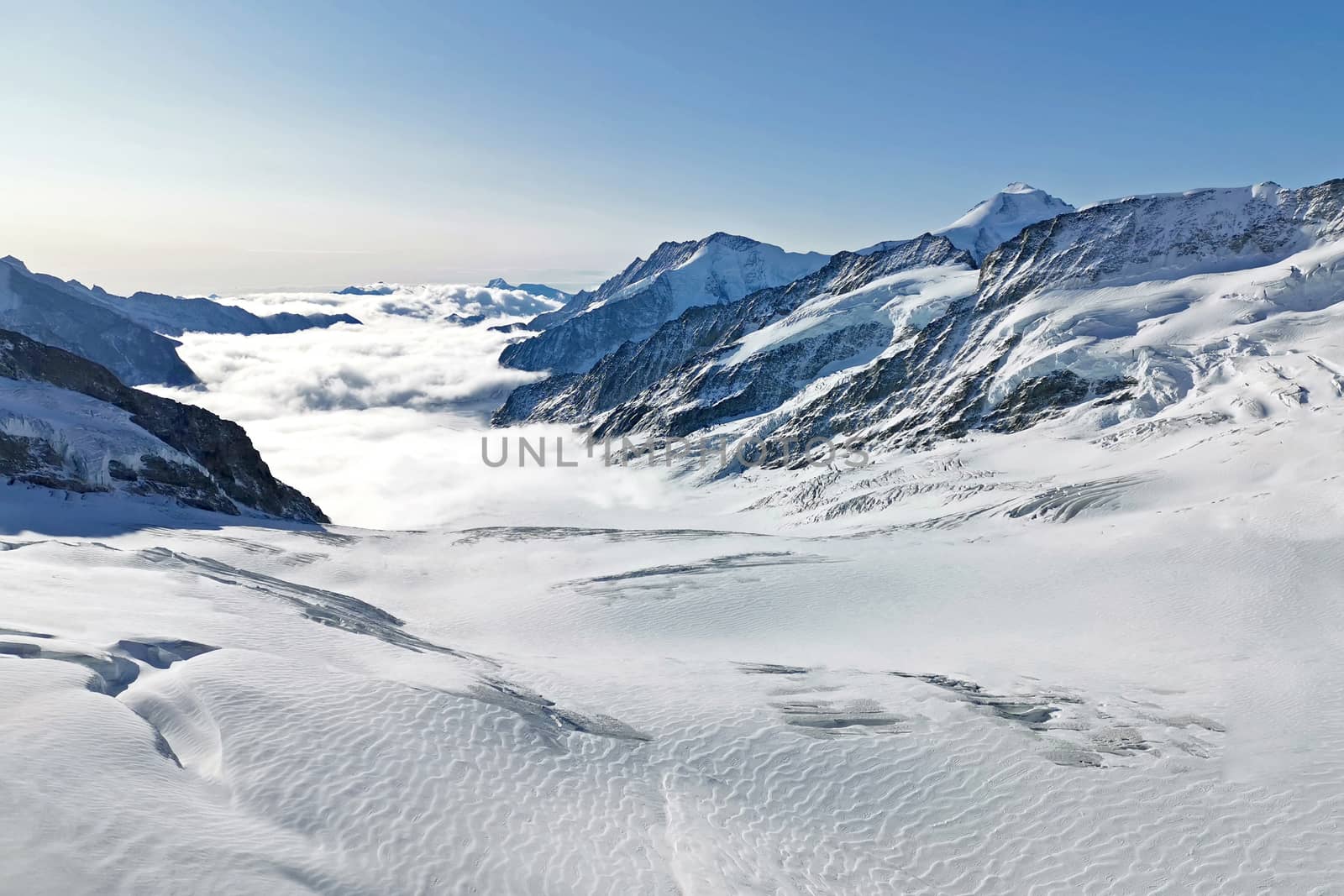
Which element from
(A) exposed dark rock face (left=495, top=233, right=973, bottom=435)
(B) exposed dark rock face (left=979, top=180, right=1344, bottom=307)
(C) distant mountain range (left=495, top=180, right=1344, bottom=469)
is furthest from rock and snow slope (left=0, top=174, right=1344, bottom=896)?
(A) exposed dark rock face (left=495, top=233, right=973, bottom=435)

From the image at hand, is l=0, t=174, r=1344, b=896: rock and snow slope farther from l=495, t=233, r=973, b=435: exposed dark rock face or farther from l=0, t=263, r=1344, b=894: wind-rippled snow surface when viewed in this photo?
l=495, t=233, r=973, b=435: exposed dark rock face

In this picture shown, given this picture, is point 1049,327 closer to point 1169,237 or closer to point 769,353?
point 1169,237

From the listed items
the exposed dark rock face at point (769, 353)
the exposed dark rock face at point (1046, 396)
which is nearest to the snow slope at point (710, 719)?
the exposed dark rock face at point (1046, 396)

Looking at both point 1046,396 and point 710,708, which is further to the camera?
point 1046,396

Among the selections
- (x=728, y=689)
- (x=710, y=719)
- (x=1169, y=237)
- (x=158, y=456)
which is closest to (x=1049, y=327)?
(x=1169, y=237)


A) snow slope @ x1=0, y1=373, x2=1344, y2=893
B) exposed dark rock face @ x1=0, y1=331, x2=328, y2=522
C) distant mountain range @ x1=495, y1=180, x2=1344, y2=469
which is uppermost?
distant mountain range @ x1=495, y1=180, x2=1344, y2=469

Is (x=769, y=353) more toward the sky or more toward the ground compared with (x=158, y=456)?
more toward the sky

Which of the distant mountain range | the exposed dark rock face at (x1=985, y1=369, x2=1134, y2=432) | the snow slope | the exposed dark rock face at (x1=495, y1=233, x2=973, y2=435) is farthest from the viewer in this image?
the exposed dark rock face at (x1=495, y1=233, x2=973, y2=435)

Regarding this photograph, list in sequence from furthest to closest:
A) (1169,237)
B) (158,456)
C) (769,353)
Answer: (769,353) < (1169,237) < (158,456)

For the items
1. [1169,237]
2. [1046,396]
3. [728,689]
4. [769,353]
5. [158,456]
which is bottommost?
[728,689]
